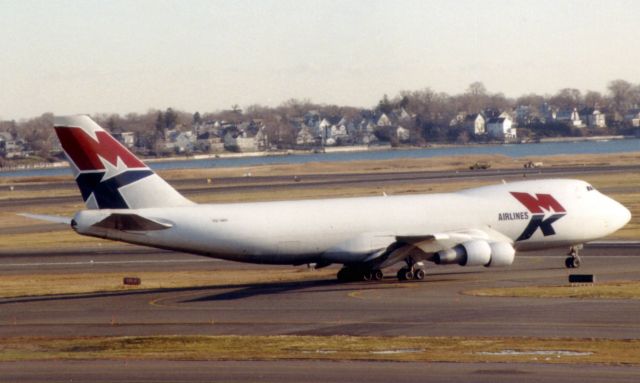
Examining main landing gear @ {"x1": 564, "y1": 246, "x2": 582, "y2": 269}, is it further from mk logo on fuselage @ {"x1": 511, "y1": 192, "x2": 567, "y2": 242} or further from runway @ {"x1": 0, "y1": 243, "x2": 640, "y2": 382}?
mk logo on fuselage @ {"x1": 511, "y1": 192, "x2": 567, "y2": 242}

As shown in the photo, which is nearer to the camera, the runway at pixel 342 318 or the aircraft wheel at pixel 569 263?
the runway at pixel 342 318

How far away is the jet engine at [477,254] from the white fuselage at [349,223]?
5.51 feet

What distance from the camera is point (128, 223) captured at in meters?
51.9

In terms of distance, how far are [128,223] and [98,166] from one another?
2.87m

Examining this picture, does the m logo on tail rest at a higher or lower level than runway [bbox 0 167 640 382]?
higher

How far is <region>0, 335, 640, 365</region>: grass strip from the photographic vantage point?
35.6 m

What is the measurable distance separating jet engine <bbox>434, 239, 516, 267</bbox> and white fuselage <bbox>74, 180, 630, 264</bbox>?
5.51 feet

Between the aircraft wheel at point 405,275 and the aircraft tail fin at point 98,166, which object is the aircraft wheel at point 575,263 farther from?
the aircraft tail fin at point 98,166

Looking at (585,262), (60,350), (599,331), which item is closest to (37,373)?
(60,350)

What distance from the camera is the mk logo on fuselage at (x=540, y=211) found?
60500 millimetres

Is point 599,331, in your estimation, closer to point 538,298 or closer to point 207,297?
point 538,298

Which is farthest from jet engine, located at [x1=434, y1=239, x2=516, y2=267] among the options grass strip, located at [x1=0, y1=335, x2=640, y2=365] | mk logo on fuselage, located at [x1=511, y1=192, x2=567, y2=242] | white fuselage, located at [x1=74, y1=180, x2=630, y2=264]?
grass strip, located at [x1=0, y1=335, x2=640, y2=365]

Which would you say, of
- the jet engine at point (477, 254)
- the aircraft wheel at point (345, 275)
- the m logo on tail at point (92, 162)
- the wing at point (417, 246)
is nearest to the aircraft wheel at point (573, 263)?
the jet engine at point (477, 254)

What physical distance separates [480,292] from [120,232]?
15561 millimetres
